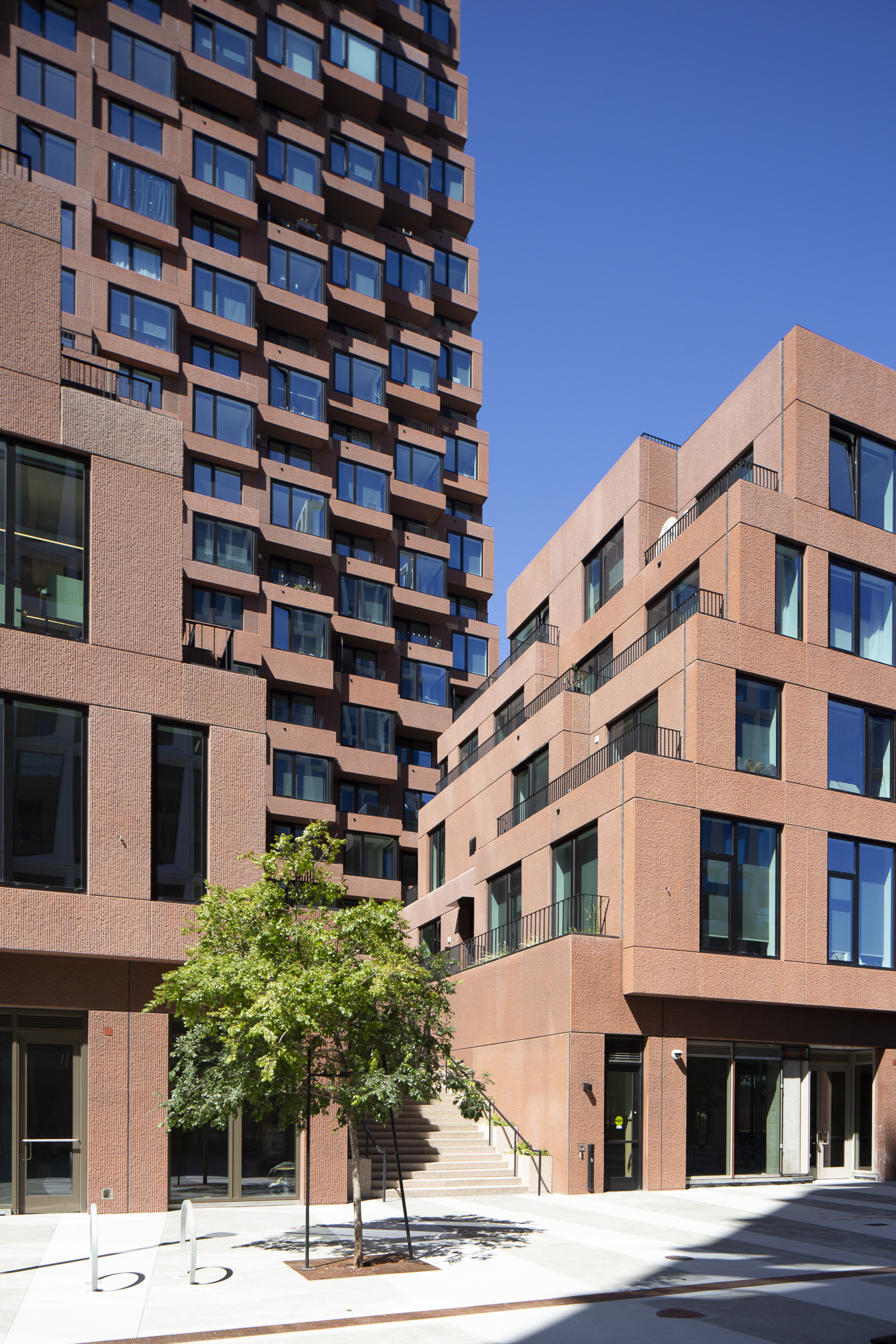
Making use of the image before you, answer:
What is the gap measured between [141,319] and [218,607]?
454 inches

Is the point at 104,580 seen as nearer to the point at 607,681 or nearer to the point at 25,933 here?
the point at 25,933

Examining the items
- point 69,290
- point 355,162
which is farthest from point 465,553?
point 69,290

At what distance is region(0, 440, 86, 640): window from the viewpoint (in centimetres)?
1986

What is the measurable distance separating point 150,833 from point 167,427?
766cm

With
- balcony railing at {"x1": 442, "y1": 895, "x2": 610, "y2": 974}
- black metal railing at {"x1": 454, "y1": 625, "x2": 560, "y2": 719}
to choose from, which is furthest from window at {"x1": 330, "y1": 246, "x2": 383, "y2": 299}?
balcony railing at {"x1": 442, "y1": 895, "x2": 610, "y2": 974}

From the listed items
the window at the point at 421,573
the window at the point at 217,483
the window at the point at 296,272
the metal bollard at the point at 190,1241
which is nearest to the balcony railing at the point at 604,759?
the metal bollard at the point at 190,1241

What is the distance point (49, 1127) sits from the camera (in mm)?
18875

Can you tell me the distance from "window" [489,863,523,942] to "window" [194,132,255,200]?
3134 cm

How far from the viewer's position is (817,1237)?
1808cm

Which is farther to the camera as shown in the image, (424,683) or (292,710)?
(424,683)

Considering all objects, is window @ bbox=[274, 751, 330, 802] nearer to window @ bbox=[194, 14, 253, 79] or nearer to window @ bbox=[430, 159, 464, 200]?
window @ bbox=[194, 14, 253, 79]

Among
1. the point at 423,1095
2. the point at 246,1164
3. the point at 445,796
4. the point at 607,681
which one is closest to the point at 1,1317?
the point at 423,1095

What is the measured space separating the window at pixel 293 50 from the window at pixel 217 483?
21218mm

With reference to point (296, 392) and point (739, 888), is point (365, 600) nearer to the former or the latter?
point (296, 392)
